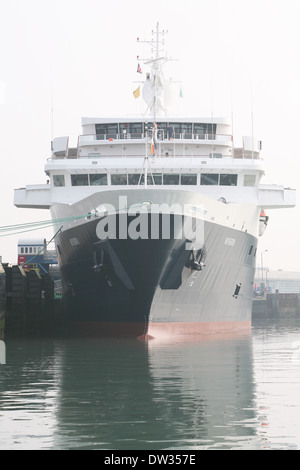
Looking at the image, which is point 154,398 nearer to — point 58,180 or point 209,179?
point 209,179

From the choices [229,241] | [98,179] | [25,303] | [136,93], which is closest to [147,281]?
[229,241]

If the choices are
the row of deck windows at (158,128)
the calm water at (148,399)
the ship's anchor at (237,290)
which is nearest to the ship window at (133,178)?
the row of deck windows at (158,128)

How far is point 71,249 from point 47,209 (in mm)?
9350

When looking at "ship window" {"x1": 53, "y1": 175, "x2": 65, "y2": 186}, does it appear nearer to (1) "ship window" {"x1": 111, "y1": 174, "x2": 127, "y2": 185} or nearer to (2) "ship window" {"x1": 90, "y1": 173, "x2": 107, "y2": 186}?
(2) "ship window" {"x1": 90, "y1": 173, "x2": 107, "y2": 186}

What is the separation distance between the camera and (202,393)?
16.3 m

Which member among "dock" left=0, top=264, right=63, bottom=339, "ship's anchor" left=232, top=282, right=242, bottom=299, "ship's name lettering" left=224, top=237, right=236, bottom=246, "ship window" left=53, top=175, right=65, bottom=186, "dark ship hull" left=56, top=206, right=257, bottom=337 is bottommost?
"dock" left=0, top=264, right=63, bottom=339

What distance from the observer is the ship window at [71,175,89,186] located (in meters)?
34.9

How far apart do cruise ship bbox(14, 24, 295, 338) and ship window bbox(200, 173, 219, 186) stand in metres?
0.06

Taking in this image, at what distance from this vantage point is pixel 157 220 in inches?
1107

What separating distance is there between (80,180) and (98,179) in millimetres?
995

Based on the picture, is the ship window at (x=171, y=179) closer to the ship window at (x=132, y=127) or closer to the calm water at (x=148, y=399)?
the ship window at (x=132, y=127)

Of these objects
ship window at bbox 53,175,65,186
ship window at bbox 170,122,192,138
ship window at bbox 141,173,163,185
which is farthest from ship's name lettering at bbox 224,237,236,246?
ship window at bbox 53,175,65,186

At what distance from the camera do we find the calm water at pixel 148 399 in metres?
11.7
